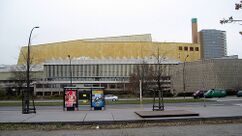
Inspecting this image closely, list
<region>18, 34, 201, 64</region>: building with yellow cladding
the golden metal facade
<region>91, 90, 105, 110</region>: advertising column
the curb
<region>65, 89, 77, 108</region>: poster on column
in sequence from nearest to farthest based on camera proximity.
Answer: the curb → <region>65, 89, 77, 108</region>: poster on column → <region>91, 90, 105, 110</region>: advertising column → the golden metal facade → <region>18, 34, 201, 64</region>: building with yellow cladding

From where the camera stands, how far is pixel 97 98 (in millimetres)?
24000

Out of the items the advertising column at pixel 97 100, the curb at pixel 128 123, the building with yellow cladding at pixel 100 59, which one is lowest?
the curb at pixel 128 123

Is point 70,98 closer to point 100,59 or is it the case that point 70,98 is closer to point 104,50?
point 100,59

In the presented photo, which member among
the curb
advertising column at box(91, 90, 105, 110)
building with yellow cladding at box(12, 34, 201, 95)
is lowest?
the curb

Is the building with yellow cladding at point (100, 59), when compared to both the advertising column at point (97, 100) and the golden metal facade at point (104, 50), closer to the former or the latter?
the golden metal facade at point (104, 50)

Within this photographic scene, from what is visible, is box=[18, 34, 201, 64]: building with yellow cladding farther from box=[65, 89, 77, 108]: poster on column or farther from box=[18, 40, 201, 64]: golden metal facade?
box=[65, 89, 77, 108]: poster on column

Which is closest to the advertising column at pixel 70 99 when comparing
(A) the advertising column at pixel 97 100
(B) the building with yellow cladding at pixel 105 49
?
(A) the advertising column at pixel 97 100

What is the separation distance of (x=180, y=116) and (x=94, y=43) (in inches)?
5023

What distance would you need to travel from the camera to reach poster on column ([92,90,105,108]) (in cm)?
2392

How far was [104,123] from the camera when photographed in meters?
14.3

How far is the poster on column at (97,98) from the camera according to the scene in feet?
78.5

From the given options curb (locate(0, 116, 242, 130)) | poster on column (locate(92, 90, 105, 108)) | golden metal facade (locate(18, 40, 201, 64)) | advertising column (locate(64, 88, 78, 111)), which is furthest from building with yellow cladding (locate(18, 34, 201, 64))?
curb (locate(0, 116, 242, 130))

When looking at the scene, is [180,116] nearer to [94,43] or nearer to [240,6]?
[240,6]

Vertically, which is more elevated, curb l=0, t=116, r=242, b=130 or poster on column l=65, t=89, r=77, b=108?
poster on column l=65, t=89, r=77, b=108
